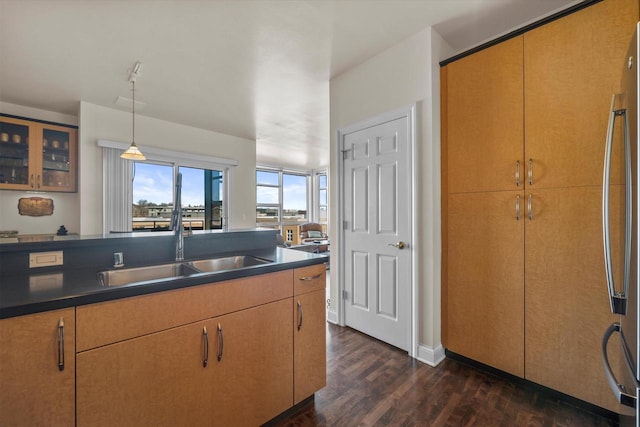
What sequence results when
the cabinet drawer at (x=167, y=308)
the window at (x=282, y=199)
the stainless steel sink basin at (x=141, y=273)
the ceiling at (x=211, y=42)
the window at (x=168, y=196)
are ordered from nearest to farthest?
the cabinet drawer at (x=167, y=308) < the stainless steel sink basin at (x=141, y=273) < the ceiling at (x=211, y=42) < the window at (x=168, y=196) < the window at (x=282, y=199)

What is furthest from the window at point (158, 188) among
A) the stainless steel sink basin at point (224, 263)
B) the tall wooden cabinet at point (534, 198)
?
the tall wooden cabinet at point (534, 198)

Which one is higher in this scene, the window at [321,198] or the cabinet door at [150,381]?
the window at [321,198]

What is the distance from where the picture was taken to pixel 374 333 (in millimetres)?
2646

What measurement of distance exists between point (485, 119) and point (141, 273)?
8.38 ft

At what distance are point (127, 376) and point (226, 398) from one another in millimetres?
471

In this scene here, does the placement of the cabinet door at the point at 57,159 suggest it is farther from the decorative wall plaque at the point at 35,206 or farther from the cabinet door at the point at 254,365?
the cabinet door at the point at 254,365

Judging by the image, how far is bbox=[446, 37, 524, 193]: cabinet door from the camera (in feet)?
6.41

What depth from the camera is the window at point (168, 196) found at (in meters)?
4.62

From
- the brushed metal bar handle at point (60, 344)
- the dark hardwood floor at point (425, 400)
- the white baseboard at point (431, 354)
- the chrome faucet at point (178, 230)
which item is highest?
the chrome faucet at point (178, 230)

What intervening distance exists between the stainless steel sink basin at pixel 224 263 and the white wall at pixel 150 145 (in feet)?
10.3

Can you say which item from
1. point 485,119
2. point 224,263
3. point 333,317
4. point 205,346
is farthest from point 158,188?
point 485,119

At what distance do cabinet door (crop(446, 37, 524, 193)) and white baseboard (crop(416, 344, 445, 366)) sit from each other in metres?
1.29

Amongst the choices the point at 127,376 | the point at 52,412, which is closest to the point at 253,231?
the point at 127,376

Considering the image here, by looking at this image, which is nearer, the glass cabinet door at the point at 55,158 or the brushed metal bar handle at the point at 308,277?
the brushed metal bar handle at the point at 308,277
